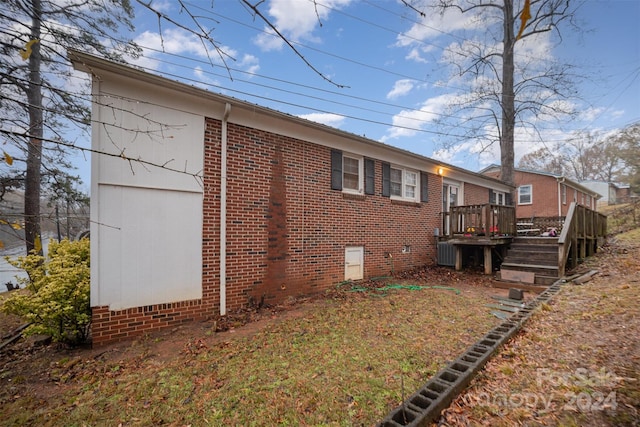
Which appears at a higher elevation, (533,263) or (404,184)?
(404,184)

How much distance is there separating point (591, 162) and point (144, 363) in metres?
51.4

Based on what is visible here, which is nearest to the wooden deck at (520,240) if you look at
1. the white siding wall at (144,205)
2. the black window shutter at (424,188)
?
the black window shutter at (424,188)

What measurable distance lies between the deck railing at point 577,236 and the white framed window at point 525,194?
34.4 feet

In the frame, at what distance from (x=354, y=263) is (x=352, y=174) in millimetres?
2577

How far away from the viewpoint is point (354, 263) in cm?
758

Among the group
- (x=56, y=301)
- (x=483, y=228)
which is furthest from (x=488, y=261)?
(x=56, y=301)

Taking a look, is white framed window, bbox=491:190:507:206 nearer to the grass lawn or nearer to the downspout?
the grass lawn

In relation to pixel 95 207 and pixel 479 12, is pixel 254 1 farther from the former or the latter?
pixel 479 12

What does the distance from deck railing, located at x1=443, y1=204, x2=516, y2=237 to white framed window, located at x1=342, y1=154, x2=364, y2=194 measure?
4.07 metres

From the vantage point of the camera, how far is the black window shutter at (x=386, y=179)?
835 centimetres

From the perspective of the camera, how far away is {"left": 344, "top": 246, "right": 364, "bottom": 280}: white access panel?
7402 mm

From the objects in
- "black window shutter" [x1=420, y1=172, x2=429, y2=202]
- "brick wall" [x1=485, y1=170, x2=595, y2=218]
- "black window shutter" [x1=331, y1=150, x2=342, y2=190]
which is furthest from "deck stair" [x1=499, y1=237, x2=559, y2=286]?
"brick wall" [x1=485, y1=170, x2=595, y2=218]

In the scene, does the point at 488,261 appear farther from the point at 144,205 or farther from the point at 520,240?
the point at 144,205

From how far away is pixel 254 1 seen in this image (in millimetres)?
2047
